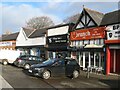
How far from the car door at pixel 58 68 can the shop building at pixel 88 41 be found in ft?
17.4

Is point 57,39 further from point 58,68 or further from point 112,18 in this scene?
point 58,68

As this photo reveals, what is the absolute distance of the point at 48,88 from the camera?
12.7m

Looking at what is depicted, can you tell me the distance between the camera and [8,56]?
29234 mm

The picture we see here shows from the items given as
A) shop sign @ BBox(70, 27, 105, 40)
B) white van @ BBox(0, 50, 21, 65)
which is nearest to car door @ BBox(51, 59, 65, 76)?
shop sign @ BBox(70, 27, 105, 40)

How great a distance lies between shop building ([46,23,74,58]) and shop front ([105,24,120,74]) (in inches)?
302

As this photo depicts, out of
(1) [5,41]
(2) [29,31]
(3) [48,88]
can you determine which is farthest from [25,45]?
(3) [48,88]

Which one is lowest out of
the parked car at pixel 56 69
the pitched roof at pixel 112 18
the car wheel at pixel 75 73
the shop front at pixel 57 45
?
the car wheel at pixel 75 73

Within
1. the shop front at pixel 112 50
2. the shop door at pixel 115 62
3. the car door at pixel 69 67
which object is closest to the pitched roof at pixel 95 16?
the shop front at pixel 112 50

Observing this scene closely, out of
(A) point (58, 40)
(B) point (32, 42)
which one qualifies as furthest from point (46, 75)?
(B) point (32, 42)

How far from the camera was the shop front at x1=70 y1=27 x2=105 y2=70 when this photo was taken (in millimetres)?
21578

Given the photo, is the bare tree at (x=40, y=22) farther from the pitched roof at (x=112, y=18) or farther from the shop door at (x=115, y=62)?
the shop door at (x=115, y=62)

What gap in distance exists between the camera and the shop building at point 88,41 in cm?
2169

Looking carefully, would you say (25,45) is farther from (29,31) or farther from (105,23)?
(105,23)

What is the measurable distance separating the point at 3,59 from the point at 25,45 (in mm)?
12414
